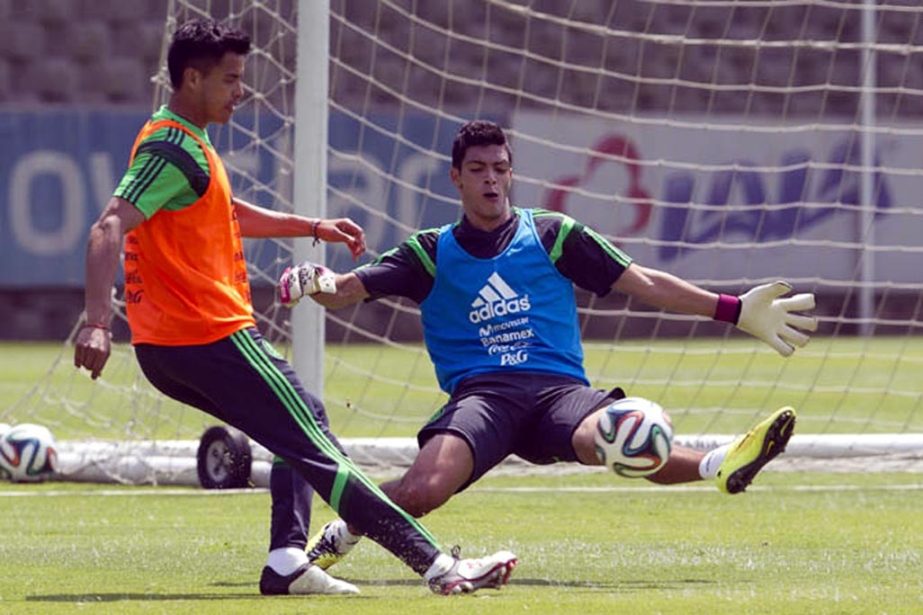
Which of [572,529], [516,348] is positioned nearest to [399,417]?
[572,529]

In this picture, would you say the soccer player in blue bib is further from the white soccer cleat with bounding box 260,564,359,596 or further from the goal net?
the goal net

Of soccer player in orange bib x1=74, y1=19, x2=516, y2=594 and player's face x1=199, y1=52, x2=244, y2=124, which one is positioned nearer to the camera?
soccer player in orange bib x1=74, y1=19, x2=516, y2=594

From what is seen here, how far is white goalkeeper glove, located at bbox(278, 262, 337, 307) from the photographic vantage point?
22.3 feet

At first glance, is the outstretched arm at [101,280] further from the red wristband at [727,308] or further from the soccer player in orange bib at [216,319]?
the red wristband at [727,308]

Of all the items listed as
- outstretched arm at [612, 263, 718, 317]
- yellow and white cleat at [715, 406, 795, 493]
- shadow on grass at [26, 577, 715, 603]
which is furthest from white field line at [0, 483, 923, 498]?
shadow on grass at [26, 577, 715, 603]

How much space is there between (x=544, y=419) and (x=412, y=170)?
1299 centimetres

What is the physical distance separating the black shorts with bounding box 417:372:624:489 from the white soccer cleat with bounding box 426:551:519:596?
85cm

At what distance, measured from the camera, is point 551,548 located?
295 inches

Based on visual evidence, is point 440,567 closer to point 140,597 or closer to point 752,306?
point 140,597

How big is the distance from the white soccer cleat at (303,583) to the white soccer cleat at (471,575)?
1.08 feet

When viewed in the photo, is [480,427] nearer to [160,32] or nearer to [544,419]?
[544,419]

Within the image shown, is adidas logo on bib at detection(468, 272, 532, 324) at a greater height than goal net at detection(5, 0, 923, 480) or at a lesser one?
greater

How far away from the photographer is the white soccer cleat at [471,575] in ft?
19.4

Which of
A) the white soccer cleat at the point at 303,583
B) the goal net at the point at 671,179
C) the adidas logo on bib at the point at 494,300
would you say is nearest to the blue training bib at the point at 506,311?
the adidas logo on bib at the point at 494,300
